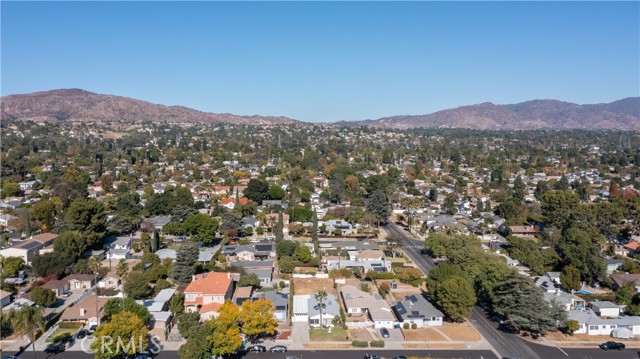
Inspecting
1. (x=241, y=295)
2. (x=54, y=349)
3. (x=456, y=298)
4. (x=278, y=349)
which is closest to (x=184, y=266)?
(x=241, y=295)

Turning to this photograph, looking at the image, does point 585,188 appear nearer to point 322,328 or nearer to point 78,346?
point 322,328

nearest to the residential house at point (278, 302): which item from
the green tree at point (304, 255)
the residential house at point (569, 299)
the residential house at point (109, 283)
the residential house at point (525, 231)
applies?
the green tree at point (304, 255)

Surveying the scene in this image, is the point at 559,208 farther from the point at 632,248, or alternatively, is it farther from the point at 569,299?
the point at 569,299

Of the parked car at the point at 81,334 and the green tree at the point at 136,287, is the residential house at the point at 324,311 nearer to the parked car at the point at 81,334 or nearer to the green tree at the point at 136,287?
the green tree at the point at 136,287

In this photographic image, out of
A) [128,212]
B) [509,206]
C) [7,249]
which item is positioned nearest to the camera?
[7,249]

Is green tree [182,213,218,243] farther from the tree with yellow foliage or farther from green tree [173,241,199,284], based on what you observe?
the tree with yellow foliage

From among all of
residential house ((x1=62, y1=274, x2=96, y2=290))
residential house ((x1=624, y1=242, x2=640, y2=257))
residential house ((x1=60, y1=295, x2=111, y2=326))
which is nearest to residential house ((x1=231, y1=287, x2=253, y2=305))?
residential house ((x1=60, y1=295, x2=111, y2=326))

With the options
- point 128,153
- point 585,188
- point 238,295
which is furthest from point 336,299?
point 128,153
